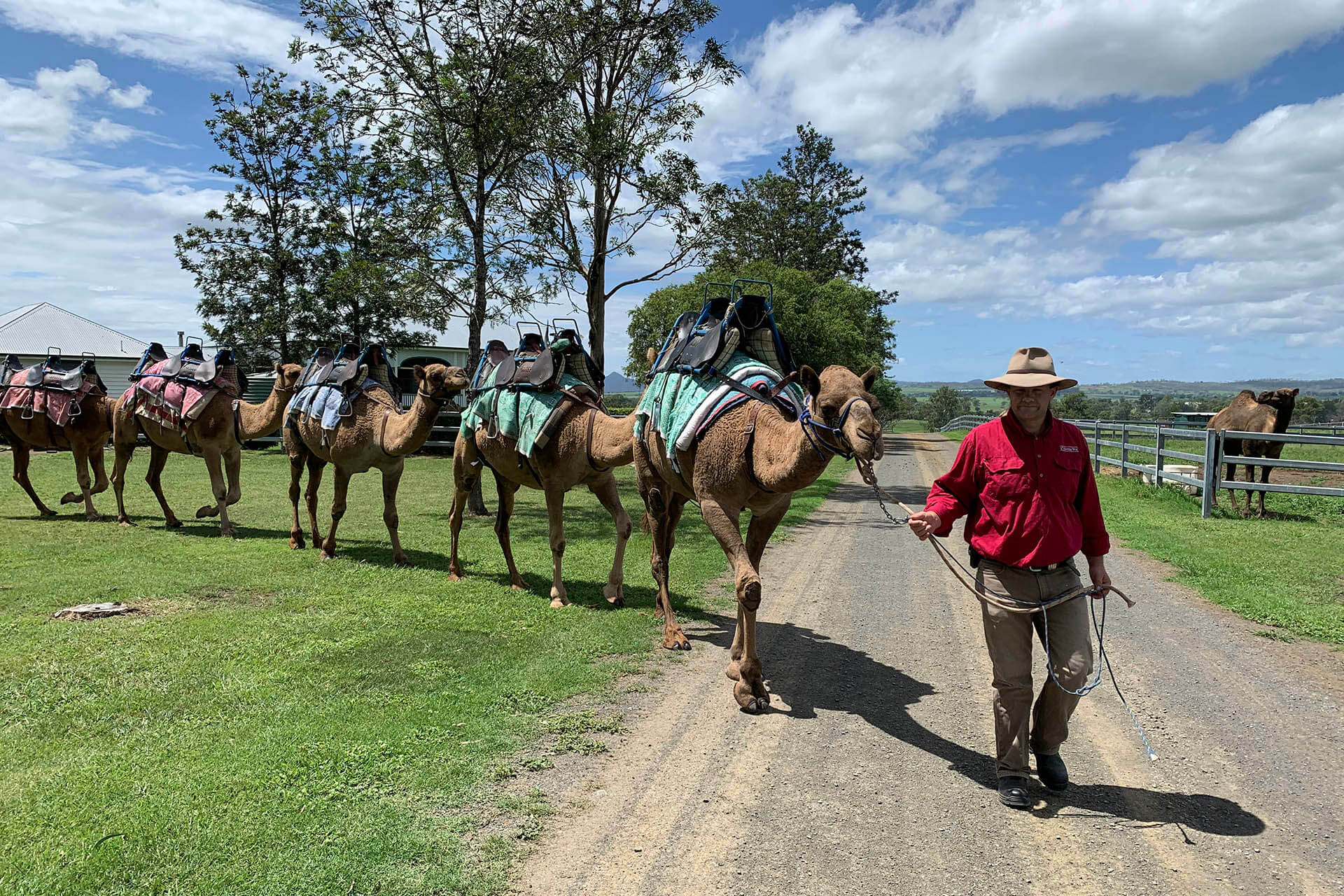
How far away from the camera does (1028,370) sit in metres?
3.88

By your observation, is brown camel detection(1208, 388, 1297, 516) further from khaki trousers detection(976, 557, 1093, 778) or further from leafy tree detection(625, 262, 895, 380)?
khaki trousers detection(976, 557, 1093, 778)

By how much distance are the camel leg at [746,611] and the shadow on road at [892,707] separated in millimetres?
264

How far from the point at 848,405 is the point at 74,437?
13.6 metres

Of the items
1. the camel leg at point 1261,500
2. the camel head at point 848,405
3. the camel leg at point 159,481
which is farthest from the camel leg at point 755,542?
the camel leg at point 1261,500

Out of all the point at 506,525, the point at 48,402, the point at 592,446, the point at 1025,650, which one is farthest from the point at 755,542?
the point at 48,402

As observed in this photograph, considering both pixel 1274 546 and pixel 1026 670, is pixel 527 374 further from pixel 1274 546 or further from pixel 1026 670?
pixel 1274 546

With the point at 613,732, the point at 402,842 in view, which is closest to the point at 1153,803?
the point at 613,732

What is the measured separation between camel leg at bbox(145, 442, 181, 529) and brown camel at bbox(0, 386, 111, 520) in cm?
94

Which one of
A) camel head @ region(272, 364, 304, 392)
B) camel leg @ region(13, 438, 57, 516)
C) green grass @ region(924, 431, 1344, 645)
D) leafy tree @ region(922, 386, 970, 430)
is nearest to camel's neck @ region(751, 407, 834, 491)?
green grass @ region(924, 431, 1344, 645)

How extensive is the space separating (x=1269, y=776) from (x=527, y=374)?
259 inches

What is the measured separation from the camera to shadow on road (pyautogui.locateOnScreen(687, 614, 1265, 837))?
372cm

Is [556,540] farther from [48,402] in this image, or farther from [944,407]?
[944,407]

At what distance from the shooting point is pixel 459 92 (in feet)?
42.0

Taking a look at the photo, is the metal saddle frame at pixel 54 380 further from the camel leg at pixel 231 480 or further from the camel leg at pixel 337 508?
the camel leg at pixel 337 508
